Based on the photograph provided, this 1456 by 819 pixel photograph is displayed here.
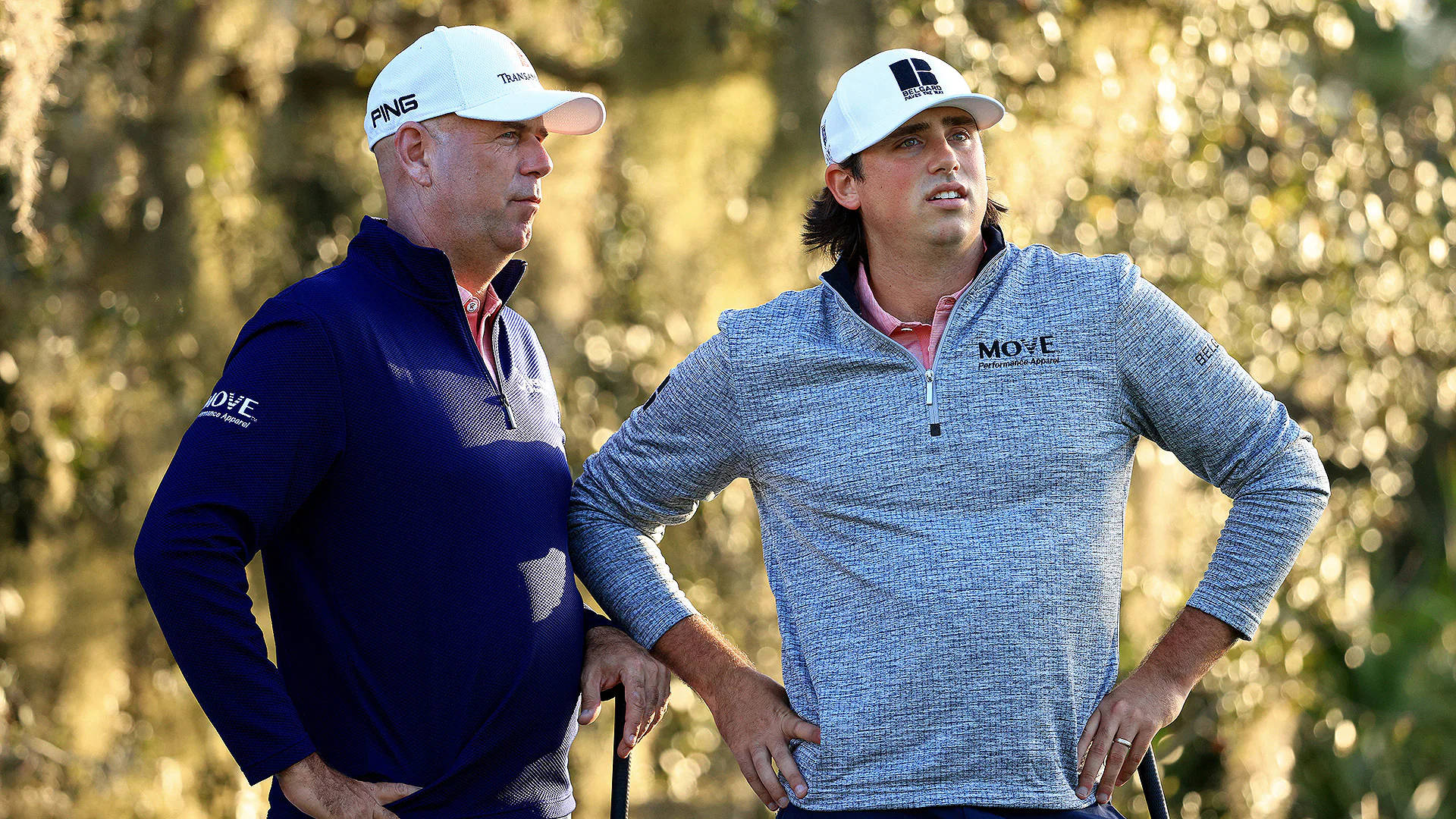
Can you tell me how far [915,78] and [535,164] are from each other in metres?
0.63

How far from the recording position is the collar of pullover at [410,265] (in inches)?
90.3

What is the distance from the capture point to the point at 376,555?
6.93ft

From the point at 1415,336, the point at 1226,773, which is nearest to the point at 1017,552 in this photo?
the point at 1226,773

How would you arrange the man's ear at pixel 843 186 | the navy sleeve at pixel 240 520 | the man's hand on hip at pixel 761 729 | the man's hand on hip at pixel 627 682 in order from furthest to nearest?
the man's ear at pixel 843 186, the man's hand on hip at pixel 627 682, the man's hand on hip at pixel 761 729, the navy sleeve at pixel 240 520

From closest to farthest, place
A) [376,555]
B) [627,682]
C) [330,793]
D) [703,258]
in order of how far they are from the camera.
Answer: [330,793] → [376,555] → [627,682] → [703,258]

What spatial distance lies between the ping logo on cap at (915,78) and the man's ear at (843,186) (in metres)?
0.20

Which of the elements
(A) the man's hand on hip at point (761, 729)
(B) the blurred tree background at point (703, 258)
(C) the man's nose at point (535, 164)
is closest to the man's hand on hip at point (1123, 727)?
(A) the man's hand on hip at point (761, 729)

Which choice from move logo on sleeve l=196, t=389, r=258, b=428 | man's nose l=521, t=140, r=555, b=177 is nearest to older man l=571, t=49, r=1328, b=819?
man's nose l=521, t=140, r=555, b=177

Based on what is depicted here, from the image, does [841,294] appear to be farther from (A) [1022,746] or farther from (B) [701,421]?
(A) [1022,746]

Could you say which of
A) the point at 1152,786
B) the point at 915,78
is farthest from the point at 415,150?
the point at 1152,786

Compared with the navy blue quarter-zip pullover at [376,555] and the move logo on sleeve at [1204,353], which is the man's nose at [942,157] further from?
the navy blue quarter-zip pullover at [376,555]

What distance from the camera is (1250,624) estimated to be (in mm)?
2197

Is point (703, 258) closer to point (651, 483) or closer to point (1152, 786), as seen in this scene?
point (651, 483)

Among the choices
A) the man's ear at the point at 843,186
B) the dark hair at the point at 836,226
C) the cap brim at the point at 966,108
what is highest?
the cap brim at the point at 966,108
